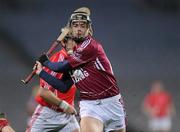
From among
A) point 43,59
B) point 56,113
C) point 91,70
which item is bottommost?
point 56,113

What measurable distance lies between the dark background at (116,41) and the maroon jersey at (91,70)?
10023mm

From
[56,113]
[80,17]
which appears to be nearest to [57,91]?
[56,113]

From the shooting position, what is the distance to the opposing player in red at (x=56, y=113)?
9.88 m

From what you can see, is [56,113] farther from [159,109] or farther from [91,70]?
[159,109]

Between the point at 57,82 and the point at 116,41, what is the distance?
12.3m

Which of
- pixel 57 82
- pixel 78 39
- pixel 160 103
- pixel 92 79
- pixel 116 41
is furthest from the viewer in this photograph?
pixel 116 41

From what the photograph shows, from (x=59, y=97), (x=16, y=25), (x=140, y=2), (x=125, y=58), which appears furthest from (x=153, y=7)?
(x=59, y=97)

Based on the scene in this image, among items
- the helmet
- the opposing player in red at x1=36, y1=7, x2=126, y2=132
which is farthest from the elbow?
the helmet

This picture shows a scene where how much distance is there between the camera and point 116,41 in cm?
2162

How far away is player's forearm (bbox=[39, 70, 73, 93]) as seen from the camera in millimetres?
9219

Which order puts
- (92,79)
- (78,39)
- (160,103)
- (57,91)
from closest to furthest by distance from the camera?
1. (92,79)
2. (78,39)
3. (57,91)
4. (160,103)

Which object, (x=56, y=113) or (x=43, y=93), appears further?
(x=56, y=113)

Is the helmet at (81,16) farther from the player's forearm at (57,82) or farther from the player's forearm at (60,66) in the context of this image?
the player's forearm at (57,82)

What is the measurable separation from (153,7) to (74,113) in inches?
514
